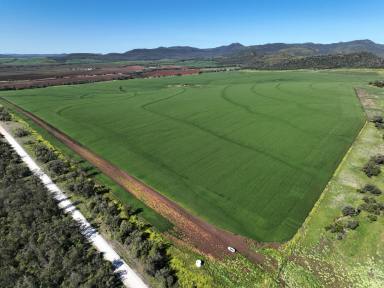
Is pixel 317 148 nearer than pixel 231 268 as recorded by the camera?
No

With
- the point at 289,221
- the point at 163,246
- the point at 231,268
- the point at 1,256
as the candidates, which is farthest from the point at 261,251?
the point at 1,256

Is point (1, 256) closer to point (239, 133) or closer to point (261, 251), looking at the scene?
point (261, 251)

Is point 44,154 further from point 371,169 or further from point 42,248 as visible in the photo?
point 371,169

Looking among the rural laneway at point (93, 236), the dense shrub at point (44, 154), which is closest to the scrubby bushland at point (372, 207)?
the rural laneway at point (93, 236)

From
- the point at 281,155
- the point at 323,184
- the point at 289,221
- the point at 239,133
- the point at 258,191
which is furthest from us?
the point at 239,133

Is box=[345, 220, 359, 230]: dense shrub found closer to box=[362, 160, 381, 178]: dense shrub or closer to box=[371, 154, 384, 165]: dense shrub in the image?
box=[362, 160, 381, 178]: dense shrub

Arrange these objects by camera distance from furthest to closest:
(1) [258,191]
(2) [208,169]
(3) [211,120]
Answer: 1. (3) [211,120]
2. (2) [208,169]
3. (1) [258,191]

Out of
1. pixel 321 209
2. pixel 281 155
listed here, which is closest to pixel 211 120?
pixel 281 155

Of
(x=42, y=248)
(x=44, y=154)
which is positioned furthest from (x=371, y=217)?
(x=44, y=154)
